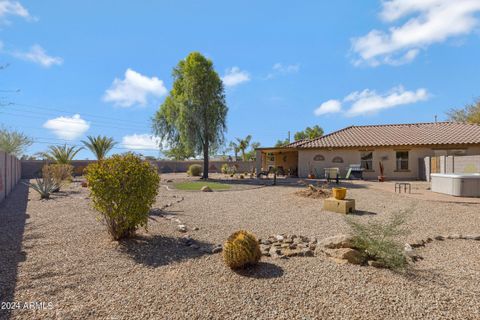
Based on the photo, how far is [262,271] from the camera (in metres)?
4.34

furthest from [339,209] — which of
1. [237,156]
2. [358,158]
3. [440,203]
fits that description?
[237,156]

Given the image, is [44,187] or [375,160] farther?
[375,160]

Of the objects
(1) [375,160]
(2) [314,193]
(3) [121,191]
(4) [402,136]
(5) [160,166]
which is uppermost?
(4) [402,136]

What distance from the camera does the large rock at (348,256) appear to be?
15.2 feet

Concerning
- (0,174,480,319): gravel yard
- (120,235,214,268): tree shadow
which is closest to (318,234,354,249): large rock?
(0,174,480,319): gravel yard

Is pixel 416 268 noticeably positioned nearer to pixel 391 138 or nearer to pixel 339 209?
pixel 339 209

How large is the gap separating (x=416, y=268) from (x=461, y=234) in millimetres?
2933

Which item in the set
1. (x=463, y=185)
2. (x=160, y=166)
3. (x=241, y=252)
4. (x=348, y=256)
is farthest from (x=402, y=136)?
(x=160, y=166)

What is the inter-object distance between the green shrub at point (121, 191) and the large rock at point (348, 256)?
12.5 ft

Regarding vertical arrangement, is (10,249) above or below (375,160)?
below

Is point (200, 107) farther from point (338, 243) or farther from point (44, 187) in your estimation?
point (338, 243)

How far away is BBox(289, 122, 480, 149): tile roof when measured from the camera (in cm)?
2123

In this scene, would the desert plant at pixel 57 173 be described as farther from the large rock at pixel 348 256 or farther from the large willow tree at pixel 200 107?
the large rock at pixel 348 256

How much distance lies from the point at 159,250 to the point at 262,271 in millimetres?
2136
